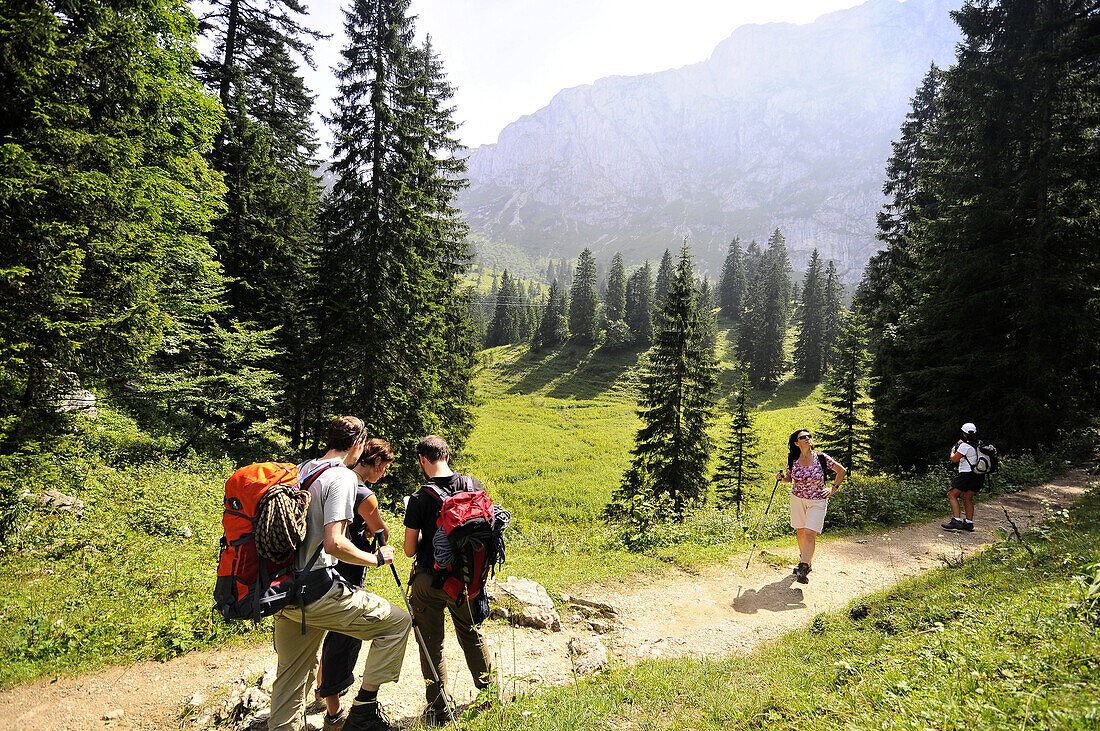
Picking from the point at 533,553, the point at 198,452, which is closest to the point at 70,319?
the point at 198,452

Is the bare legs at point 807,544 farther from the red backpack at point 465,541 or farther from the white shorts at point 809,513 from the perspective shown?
the red backpack at point 465,541

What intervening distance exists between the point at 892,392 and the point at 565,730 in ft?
70.6

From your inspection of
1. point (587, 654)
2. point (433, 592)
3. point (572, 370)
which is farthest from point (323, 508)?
point (572, 370)

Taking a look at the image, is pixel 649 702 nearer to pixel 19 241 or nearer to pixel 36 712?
pixel 36 712

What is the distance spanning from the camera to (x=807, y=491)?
7.94 metres

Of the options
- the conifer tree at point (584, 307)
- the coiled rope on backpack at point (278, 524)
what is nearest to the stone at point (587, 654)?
the coiled rope on backpack at point (278, 524)

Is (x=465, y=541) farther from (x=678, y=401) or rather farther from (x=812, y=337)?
(x=812, y=337)

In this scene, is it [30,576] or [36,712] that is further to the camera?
[30,576]

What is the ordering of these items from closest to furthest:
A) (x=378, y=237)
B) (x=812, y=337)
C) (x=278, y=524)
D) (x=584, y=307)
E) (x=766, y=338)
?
1. (x=278, y=524)
2. (x=378, y=237)
3. (x=812, y=337)
4. (x=766, y=338)
5. (x=584, y=307)

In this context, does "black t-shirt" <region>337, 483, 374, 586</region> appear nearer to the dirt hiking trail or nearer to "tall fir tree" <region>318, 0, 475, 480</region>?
the dirt hiking trail

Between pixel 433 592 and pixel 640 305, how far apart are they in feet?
261

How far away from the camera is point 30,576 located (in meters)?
6.59

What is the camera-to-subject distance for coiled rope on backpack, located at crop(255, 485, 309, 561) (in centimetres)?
344

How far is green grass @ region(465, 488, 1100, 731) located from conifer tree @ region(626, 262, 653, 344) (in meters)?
72.6
